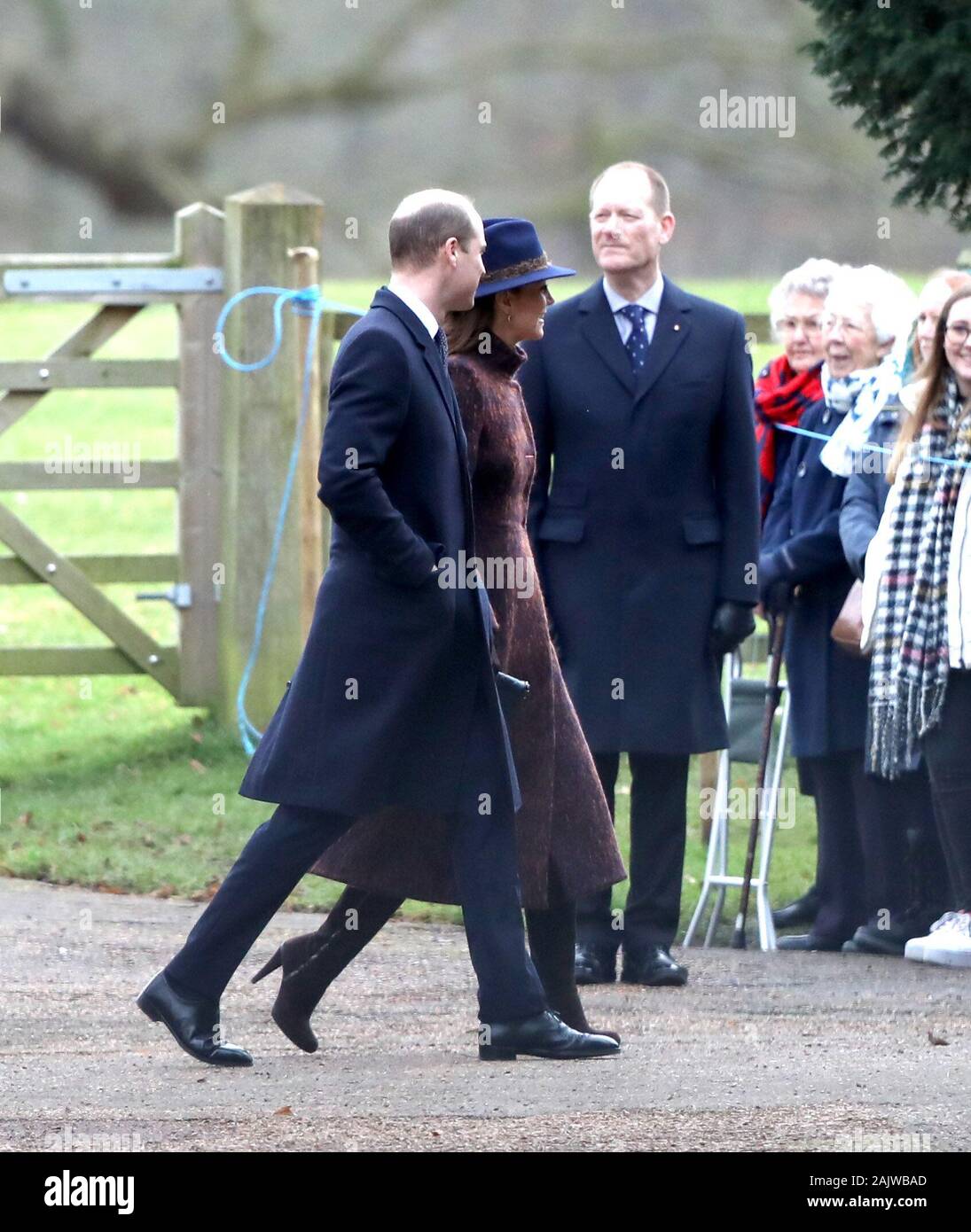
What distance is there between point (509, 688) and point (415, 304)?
2.42 ft

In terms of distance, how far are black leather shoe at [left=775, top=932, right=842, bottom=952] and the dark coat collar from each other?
146 cm

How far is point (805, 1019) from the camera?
17.7ft

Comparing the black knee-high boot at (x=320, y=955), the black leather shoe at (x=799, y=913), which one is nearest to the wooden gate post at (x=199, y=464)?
the black leather shoe at (x=799, y=913)

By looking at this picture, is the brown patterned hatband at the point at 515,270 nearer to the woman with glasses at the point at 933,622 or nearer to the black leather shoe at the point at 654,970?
the woman with glasses at the point at 933,622

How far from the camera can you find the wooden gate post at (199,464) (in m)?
8.55

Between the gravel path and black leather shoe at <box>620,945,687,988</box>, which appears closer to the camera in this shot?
the gravel path

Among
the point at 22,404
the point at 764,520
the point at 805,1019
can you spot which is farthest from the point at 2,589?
the point at 805,1019

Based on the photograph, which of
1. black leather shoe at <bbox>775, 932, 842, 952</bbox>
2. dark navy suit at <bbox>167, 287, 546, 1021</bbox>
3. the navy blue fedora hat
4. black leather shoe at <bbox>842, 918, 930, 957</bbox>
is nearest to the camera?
dark navy suit at <bbox>167, 287, 546, 1021</bbox>

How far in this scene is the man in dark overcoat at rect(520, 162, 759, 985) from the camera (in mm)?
5879

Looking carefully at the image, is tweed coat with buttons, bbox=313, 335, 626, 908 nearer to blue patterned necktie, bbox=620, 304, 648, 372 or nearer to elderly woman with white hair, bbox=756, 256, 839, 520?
blue patterned necktie, bbox=620, 304, 648, 372

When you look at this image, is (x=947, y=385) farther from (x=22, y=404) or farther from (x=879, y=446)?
(x=22, y=404)

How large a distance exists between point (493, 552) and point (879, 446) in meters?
1.68

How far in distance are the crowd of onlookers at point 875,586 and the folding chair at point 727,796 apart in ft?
0.35

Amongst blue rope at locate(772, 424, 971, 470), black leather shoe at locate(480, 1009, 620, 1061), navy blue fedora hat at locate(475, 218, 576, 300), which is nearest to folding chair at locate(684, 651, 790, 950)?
blue rope at locate(772, 424, 971, 470)
